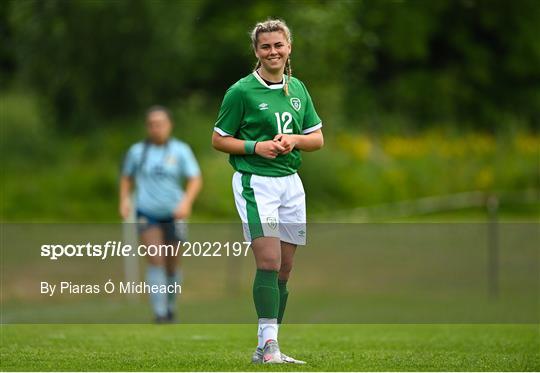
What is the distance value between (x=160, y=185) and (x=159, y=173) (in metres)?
0.15

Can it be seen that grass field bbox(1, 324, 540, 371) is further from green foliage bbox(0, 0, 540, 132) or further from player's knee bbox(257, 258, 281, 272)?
green foliage bbox(0, 0, 540, 132)

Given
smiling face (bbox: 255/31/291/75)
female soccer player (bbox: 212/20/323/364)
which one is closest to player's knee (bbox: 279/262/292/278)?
female soccer player (bbox: 212/20/323/364)

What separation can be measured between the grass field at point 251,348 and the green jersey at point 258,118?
1.28 meters

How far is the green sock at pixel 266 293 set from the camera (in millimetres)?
7539

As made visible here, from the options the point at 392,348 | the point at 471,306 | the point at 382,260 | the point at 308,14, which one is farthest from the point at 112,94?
the point at 392,348

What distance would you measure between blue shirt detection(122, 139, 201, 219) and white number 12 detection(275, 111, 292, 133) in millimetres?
5571

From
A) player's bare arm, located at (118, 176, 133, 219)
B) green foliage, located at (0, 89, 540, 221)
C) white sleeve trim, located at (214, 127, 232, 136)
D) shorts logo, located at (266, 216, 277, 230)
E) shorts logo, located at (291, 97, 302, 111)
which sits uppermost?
green foliage, located at (0, 89, 540, 221)

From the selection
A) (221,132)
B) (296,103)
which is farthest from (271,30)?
(221,132)

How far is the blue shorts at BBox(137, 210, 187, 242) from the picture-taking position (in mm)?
13055

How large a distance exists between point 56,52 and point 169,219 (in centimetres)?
977

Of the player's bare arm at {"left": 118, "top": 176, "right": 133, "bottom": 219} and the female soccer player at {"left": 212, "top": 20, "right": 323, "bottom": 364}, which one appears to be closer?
the female soccer player at {"left": 212, "top": 20, "right": 323, "bottom": 364}

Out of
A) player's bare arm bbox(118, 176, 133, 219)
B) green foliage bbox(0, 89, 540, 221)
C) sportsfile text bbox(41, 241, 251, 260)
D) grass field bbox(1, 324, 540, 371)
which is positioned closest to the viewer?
grass field bbox(1, 324, 540, 371)

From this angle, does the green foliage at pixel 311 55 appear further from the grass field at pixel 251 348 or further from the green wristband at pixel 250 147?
the green wristband at pixel 250 147

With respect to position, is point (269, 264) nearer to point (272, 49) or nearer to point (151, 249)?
point (272, 49)
